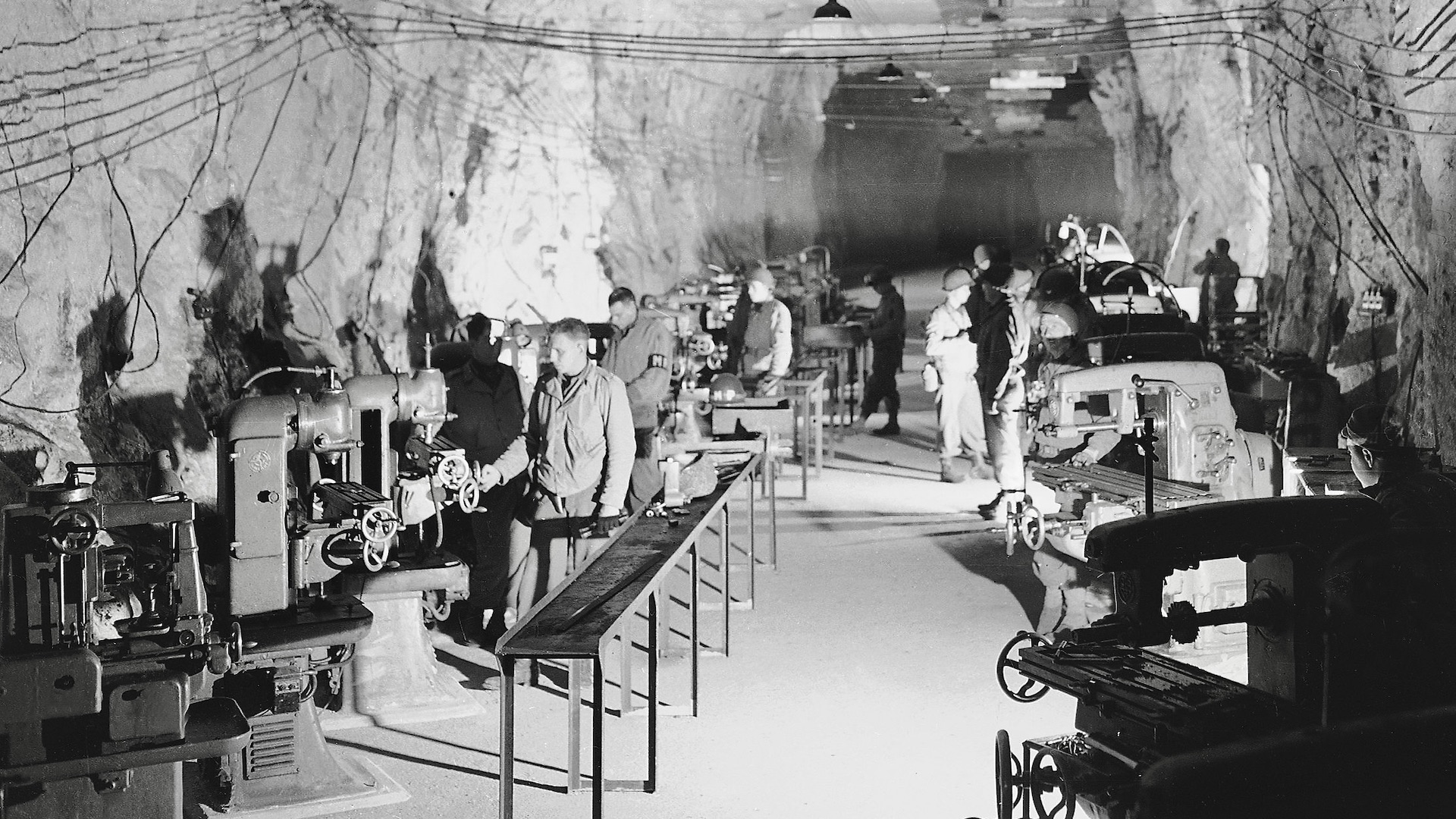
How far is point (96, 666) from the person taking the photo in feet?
9.32

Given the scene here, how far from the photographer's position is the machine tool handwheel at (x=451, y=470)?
4211 mm

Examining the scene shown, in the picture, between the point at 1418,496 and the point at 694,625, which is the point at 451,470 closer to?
the point at 694,625

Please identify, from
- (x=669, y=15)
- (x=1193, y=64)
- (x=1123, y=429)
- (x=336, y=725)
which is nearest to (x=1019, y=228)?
(x=1193, y=64)

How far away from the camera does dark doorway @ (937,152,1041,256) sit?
25672 millimetres

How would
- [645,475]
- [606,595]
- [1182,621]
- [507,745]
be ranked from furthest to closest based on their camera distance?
[645,475] < [606,595] < [507,745] < [1182,621]

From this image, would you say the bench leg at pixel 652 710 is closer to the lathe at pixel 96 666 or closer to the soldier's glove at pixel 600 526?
the soldier's glove at pixel 600 526

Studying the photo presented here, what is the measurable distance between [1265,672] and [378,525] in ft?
7.34

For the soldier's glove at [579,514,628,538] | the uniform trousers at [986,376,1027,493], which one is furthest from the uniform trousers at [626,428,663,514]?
the uniform trousers at [986,376,1027,493]

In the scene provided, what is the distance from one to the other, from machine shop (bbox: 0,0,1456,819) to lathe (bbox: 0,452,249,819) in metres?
0.01

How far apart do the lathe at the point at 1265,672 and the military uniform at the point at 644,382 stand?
13.3 feet

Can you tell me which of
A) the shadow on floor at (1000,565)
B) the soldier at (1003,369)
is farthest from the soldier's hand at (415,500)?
the soldier at (1003,369)

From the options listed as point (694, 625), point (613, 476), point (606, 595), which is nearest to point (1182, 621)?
point (606, 595)

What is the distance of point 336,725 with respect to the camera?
4.74m

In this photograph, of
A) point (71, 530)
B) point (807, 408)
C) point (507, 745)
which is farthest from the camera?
point (807, 408)
